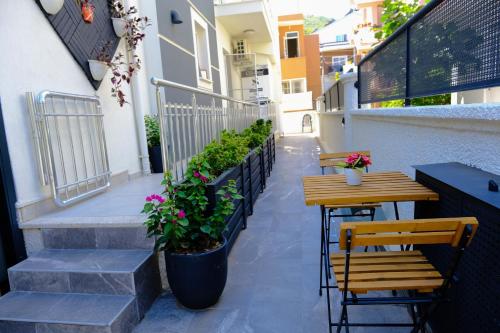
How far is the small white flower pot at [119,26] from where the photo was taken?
4098 mm

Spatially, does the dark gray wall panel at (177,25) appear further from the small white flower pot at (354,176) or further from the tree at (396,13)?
the small white flower pot at (354,176)

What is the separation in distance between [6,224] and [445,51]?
133 inches

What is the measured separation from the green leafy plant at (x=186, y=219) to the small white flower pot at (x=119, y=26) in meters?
2.56

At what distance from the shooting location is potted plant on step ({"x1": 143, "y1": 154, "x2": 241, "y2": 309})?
224 cm

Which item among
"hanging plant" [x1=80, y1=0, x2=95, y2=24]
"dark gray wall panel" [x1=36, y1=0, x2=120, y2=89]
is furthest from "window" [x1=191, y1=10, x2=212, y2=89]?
"hanging plant" [x1=80, y1=0, x2=95, y2=24]

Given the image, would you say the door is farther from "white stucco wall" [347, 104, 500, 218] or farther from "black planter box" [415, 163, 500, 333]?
"white stucco wall" [347, 104, 500, 218]

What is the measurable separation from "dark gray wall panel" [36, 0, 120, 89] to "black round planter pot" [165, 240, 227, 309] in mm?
2391

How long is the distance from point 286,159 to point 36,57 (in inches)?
274

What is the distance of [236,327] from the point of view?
7.07ft

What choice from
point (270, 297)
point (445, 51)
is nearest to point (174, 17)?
point (445, 51)

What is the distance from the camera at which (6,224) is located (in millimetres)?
2600

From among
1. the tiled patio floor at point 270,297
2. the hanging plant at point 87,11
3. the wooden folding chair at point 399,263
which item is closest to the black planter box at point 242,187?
the tiled patio floor at point 270,297

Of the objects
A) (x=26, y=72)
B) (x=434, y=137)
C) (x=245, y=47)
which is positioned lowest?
(x=434, y=137)

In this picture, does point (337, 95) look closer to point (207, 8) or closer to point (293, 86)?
point (207, 8)
